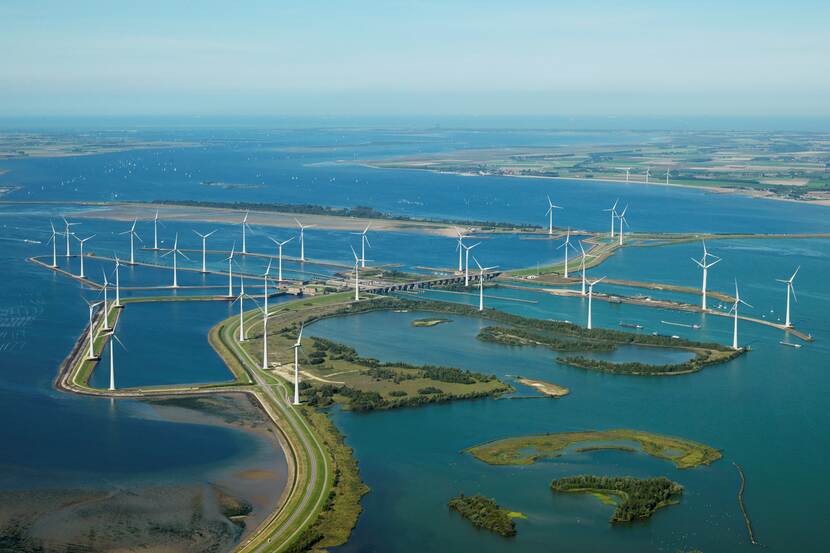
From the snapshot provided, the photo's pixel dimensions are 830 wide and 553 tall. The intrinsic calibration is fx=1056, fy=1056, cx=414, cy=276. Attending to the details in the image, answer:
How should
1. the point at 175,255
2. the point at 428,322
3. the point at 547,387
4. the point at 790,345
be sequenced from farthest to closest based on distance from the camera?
1. the point at 175,255
2. the point at 428,322
3. the point at 790,345
4. the point at 547,387

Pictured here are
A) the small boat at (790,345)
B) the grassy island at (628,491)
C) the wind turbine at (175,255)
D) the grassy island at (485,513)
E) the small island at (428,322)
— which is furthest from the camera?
the wind turbine at (175,255)

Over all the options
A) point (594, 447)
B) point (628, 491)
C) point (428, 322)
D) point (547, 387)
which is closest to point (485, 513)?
point (628, 491)

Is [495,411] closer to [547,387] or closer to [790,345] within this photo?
[547,387]

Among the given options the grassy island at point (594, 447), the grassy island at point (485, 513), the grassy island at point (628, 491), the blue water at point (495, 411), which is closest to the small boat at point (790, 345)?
the blue water at point (495, 411)

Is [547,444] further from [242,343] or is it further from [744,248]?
[744,248]

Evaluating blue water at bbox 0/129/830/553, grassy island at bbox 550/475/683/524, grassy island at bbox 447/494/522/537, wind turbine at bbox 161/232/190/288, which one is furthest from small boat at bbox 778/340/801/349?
wind turbine at bbox 161/232/190/288

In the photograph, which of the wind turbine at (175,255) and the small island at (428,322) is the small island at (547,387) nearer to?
the small island at (428,322)

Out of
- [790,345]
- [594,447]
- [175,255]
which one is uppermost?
[175,255]
